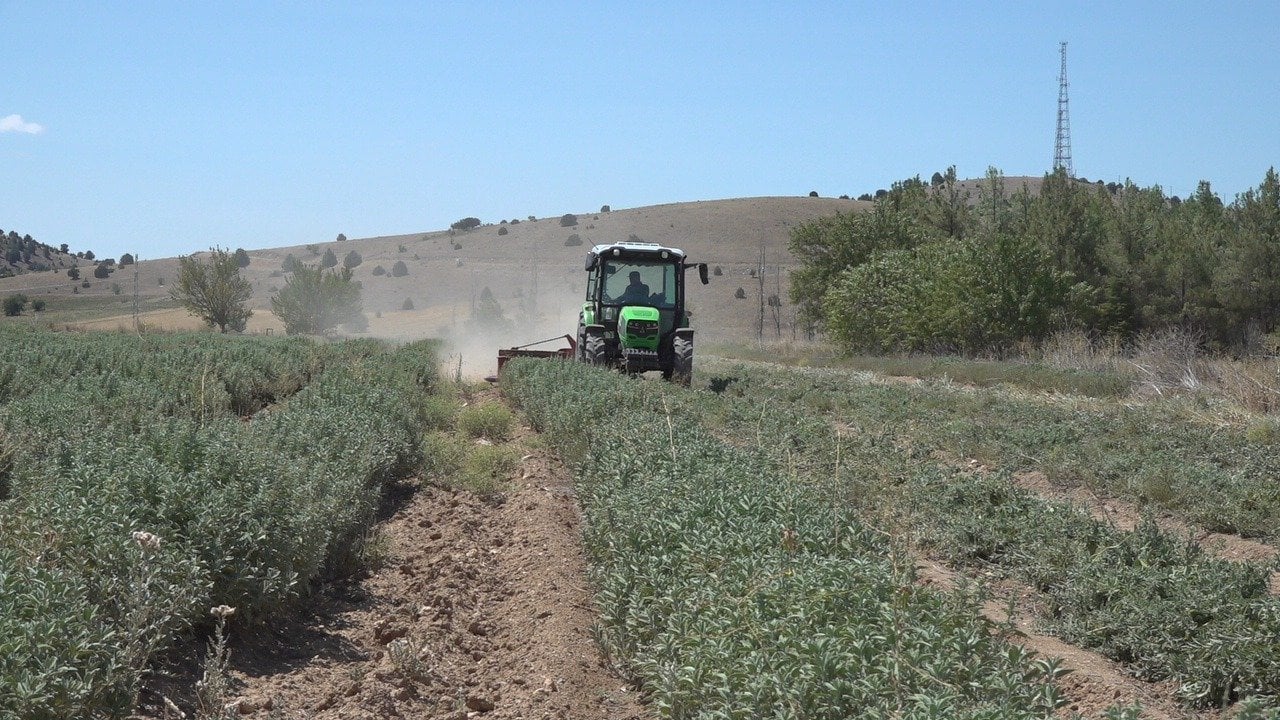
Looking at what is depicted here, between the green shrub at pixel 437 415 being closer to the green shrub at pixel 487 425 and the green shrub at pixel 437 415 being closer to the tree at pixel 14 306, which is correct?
the green shrub at pixel 487 425

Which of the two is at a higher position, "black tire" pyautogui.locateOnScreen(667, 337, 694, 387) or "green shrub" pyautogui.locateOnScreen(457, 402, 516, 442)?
"black tire" pyautogui.locateOnScreen(667, 337, 694, 387)

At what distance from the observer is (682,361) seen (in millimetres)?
20469

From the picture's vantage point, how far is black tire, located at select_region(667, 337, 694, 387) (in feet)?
67.2

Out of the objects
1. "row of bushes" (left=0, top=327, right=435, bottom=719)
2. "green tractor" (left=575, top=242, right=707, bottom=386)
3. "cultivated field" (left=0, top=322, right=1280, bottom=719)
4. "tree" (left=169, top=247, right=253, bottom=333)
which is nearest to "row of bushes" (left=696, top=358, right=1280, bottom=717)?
"cultivated field" (left=0, top=322, right=1280, bottom=719)

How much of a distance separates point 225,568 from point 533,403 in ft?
32.1

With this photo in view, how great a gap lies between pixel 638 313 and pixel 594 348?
3.38 feet

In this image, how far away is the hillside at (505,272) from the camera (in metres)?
71.4

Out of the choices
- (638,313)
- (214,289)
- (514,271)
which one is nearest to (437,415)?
(638,313)

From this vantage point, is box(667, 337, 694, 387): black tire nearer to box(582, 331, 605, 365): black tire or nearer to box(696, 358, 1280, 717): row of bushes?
box(582, 331, 605, 365): black tire

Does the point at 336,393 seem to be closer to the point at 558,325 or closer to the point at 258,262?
the point at 558,325

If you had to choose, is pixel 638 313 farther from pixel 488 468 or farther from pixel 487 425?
pixel 488 468

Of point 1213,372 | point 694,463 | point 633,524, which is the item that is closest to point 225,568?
point 633,524

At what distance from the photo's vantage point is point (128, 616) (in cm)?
517

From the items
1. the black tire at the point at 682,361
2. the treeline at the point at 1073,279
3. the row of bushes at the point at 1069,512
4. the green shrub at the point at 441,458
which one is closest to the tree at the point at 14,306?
the treeline at the point at 1073,279
